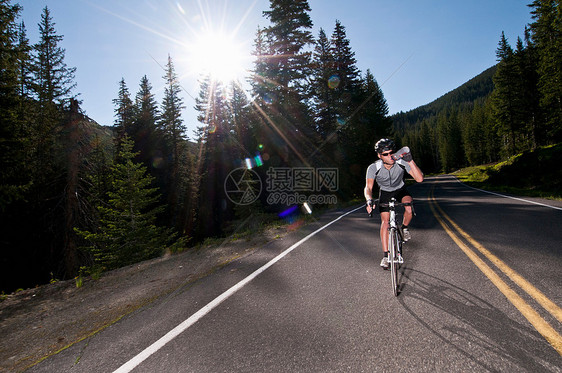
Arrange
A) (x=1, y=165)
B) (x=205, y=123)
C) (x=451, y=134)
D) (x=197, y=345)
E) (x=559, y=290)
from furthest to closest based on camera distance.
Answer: (x=451, y=134) → (x=205, y=123) → (x=1, y=165) → (x=559, y=290) → (x=197, y=345)

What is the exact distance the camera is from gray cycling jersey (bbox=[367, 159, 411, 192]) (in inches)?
168

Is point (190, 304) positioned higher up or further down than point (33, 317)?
higher up

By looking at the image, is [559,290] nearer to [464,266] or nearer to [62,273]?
[464,266]

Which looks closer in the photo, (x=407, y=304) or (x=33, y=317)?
(x=407, y=304)

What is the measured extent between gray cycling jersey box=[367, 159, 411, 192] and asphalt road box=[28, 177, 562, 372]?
1.50 meters

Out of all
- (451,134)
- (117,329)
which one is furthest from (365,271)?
(451,134)

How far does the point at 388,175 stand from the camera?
432 centimetres

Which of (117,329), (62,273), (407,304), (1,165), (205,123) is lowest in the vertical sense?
(62,273)

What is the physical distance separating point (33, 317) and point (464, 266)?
7.28m

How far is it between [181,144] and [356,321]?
36.3m

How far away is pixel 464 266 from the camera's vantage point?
13.5 feet

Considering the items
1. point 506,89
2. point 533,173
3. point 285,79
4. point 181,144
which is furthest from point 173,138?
point 506,89

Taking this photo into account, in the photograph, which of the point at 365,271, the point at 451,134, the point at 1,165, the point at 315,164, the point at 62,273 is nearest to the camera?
the point at 365,271

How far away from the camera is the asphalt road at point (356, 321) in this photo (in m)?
2.09
